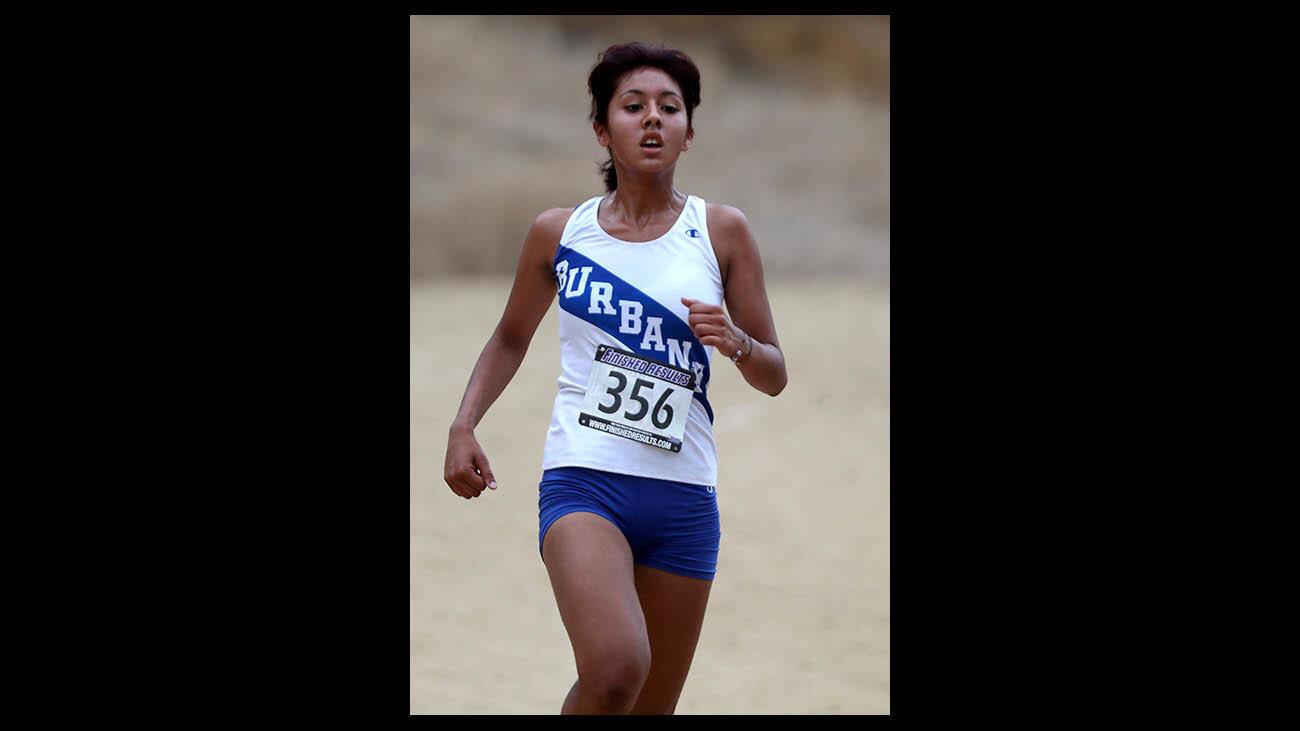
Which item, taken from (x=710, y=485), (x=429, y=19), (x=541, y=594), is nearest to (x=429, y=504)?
(x=541, y=594)

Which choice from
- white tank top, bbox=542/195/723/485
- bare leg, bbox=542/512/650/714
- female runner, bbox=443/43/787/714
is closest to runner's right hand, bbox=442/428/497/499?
female runner, bbox=443/43/787/714

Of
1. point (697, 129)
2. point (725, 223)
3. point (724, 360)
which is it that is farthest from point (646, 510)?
point (697, 129)

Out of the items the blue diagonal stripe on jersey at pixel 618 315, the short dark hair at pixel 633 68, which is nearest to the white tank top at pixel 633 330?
the blue diagonal stripe on jersey at pixel 618 315

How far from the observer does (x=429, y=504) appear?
12.4 metres

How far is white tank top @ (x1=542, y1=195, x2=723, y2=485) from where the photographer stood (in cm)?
413

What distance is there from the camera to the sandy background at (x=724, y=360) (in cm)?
930

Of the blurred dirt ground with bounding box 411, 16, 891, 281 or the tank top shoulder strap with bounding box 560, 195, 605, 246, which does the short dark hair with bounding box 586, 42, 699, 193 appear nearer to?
the tank top shoulder strap with bounding box 560, 195, 605, 246

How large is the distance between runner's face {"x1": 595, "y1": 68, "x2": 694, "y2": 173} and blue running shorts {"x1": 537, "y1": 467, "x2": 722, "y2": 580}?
3.03ft

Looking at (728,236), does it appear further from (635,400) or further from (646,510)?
(646,510)

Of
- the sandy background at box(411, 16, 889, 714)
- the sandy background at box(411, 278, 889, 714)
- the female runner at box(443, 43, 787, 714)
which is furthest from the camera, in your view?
the sandy background at box(411, 16, 889, 714)

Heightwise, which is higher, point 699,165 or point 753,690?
point 699,165

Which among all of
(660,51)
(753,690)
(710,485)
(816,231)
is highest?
(816,231)
